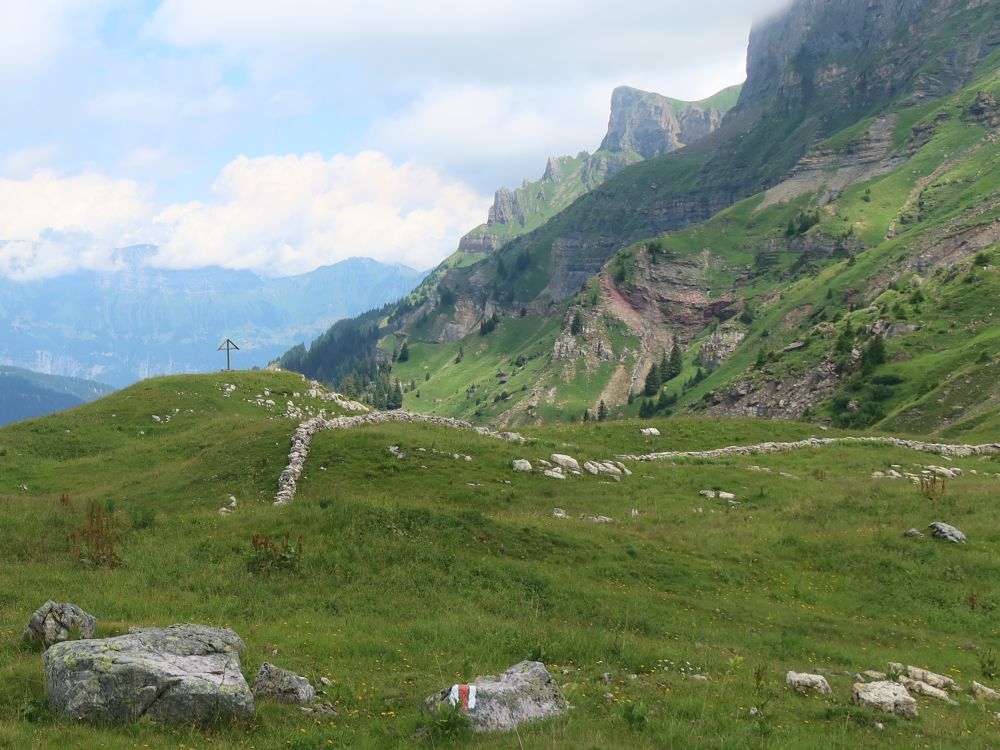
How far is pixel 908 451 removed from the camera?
161 feet

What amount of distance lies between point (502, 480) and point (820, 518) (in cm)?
1629

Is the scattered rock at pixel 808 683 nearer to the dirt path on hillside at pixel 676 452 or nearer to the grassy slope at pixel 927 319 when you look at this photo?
the dirt path on hillside at pixel 676 452

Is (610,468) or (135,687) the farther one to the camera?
(610,468)

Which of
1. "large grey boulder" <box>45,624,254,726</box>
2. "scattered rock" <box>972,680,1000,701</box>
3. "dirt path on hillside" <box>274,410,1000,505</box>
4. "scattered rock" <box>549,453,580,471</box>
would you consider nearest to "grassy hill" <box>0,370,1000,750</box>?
"large grey boulder" <box>45,624,254,726</box>

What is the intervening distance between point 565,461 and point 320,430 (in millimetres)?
15202

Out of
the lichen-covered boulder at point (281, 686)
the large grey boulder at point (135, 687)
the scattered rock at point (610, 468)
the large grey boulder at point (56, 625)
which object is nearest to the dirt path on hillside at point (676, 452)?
the scattered rock at point (610, 468)

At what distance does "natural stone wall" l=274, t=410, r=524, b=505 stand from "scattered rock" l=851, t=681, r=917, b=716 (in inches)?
906

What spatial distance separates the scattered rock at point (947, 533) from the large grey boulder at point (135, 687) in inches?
1153

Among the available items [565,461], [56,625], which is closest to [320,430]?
[565,461]

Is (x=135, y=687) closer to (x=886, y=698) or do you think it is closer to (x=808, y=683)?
(x=808, y=683)

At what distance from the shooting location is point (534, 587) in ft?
72.5

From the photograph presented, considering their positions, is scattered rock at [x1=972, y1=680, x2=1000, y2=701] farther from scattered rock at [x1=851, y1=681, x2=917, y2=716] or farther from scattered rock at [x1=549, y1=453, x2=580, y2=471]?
scattered rock at [x1=549, y1=453, x2=580, y2=471]

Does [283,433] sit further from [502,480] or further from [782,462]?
[782,462]

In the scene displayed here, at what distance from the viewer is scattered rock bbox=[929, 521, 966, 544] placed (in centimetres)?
2864
